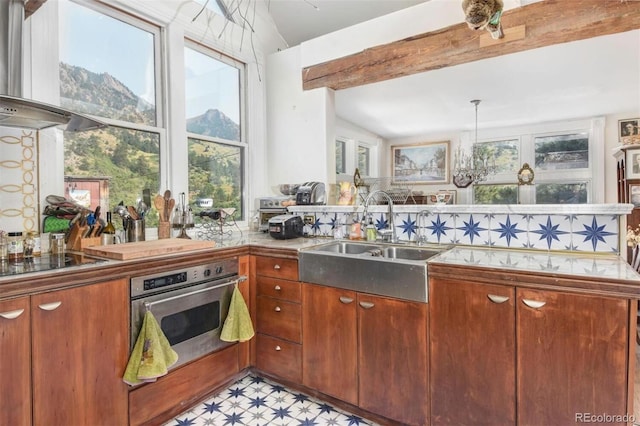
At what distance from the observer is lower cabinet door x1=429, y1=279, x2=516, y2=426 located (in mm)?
1399

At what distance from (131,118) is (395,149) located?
5.09 m

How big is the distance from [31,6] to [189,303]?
173cm

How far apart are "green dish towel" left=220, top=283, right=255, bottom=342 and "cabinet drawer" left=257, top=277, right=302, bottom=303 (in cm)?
16

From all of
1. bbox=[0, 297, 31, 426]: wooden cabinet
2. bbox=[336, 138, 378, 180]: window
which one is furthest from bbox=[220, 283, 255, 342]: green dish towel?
bbox=[336, 138, 378, 180]: window

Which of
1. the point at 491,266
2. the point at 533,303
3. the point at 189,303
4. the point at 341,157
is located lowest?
the point at 189,303

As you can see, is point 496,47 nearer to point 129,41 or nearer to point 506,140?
point 129,41

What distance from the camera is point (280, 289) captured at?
6.82 ft

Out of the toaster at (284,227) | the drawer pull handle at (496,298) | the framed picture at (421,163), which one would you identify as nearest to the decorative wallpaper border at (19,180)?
the toaster at (284,227)

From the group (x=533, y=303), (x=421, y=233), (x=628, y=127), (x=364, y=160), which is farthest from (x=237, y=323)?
(x=628, y=127)

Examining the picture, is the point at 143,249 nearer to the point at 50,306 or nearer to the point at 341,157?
the point at 50,306

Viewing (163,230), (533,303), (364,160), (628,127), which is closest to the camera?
(533,303)

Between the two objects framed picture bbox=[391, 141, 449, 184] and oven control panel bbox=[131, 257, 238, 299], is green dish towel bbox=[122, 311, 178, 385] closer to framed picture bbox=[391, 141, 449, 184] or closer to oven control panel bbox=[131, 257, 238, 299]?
oven control panel bbox=[131, 257, 238, 299]

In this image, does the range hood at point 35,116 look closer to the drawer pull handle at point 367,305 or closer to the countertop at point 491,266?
the countertop at point 491,266

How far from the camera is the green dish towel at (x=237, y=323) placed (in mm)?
1986
